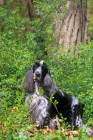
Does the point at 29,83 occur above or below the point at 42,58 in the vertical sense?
above

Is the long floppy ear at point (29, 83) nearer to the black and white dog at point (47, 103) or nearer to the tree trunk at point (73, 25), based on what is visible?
the black and white dog at point (47, 103)

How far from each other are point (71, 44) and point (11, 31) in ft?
8.64

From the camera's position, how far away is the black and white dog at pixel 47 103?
805 centimetres

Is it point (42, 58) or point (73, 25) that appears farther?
point (73, 25)

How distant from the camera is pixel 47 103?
8062 mm

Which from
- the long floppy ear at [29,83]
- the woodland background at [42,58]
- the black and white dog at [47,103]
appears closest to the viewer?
the black and white dog at [47,103]

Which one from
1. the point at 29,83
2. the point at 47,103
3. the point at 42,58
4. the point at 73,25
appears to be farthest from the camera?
the point at 73,25

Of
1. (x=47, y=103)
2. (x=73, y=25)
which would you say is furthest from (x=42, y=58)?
(x=47, y=103)

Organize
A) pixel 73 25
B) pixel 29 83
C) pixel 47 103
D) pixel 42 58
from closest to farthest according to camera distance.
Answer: pixel 47 103 < pixel 29 83 < pixel 42 58 < pixel 73 25

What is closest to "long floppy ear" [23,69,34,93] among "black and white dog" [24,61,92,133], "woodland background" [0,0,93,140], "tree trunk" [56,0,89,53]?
"black and white dog" [24,61,92,133]

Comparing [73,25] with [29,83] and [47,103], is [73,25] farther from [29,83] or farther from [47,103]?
[47,103]

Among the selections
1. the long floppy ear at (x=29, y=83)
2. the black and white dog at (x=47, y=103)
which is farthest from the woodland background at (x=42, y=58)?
the black and white dog at (x=47, y=103)

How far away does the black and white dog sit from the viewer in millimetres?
8055

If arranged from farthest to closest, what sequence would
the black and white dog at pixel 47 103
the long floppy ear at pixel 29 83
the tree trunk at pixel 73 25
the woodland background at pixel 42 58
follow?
the tree trunk at pixel 73 25
the woodland background at pixel 42 58
the long floppy ear at pixel 29 83
the black and white dog at pixel 47 103
